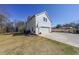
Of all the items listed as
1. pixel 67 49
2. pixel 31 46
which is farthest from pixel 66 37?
pixel 31 46

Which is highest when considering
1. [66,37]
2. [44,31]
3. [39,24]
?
[39,24]

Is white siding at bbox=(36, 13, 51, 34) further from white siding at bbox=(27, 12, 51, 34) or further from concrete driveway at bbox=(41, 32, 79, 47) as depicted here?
concrete driveway at bbox=(41, 32, 79, 47)

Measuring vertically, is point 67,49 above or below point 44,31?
below

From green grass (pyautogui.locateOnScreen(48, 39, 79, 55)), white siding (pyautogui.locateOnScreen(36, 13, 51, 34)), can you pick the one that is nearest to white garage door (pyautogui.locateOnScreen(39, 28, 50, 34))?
white siding (pyautogui.locateOnScreen(36, 13, 51, 34))

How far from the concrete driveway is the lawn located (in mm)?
71

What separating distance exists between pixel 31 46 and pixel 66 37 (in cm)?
65

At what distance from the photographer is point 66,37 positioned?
6.82m

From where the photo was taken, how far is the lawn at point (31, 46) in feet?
22.1

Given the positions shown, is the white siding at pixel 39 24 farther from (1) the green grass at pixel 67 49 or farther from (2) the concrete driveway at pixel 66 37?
(1) the green grass at pixel 67 49

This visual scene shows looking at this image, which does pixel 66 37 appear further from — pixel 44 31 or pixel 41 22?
pixel 41 22

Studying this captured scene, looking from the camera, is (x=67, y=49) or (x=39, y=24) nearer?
(x=67, y=49)

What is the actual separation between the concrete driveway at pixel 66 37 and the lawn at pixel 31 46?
0.23ft

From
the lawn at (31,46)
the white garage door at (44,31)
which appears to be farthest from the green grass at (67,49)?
the white garage door at (44,31)

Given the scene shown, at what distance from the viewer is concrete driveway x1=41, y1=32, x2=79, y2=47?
266 inches
